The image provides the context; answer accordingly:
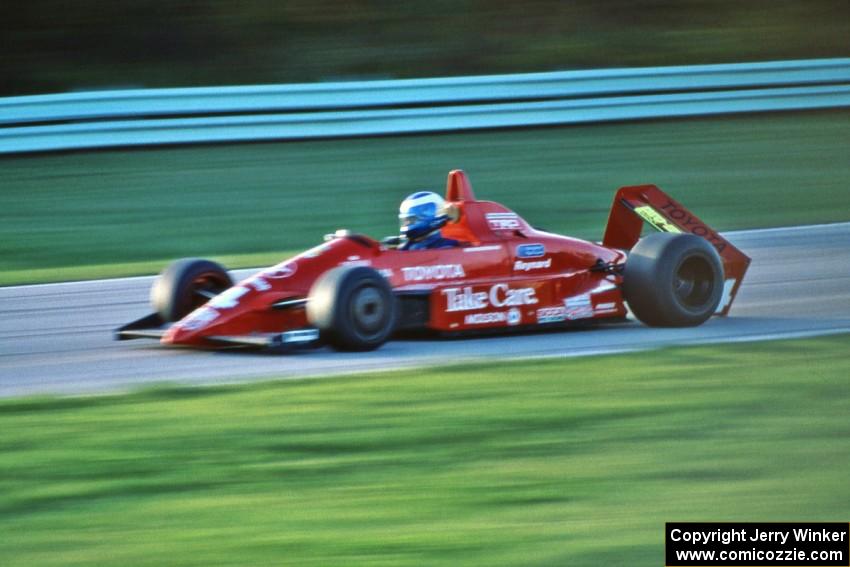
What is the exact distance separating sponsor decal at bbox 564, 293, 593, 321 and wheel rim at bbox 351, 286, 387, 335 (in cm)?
154

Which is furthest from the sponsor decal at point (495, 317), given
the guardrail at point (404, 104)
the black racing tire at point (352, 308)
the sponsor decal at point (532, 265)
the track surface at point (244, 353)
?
the guardrail at point (404, 104)

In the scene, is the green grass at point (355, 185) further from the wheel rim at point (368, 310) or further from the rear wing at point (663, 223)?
the wheel rim at point (368, 310)

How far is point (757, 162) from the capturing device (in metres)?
17.8

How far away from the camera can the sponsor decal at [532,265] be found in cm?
946

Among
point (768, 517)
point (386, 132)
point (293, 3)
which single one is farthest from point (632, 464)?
point (293, 3)

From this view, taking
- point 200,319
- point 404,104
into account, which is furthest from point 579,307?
point 404,104

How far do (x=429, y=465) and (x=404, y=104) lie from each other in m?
11.5

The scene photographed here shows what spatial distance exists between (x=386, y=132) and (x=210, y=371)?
30.5ft

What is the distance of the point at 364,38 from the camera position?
2230 cm

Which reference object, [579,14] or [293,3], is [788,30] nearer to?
[579,14]

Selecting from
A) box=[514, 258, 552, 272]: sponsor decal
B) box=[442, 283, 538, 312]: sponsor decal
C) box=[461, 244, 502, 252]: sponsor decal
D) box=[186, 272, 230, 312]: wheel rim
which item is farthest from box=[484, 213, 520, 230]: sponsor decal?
box=[186, 272, 230, 312]: wheel rim

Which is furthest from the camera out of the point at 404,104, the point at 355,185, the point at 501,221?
the point at 404,104

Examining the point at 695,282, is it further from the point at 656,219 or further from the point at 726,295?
the point at 656,219

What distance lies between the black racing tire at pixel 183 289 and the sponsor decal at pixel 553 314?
2157mm
